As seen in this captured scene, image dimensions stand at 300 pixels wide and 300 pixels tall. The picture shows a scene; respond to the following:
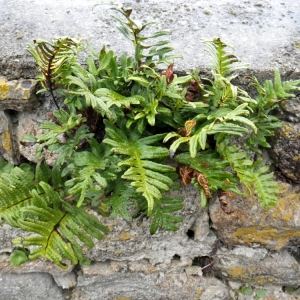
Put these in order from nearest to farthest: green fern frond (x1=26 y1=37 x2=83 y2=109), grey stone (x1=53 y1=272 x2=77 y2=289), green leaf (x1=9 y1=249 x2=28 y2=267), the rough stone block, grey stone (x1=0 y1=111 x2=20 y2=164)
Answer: green fern frond (x1=26 y1=37 x2=83 y2=109) < the rough stone block < grey stone (x1=0 y1=111 x2=20 y2=164) < green leaf (x1=9 y1=249 x2=28 y2=267) < grey stone (x1=53 y1=272 x2=77 y2=289)

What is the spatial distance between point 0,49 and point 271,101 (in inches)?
54.1

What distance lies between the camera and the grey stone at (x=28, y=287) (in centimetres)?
228

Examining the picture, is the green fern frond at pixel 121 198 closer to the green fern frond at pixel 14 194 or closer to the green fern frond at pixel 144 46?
the green fern frond at pixel 14 194

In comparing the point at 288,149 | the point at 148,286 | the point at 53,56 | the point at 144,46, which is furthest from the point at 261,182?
the point at 53,56

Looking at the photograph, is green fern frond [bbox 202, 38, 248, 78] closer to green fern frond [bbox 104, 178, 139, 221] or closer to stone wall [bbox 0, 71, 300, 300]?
stone wall [bbox 0, 71, 300, 300]

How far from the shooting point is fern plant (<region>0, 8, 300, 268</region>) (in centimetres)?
165

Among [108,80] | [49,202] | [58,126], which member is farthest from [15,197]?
[108,80]

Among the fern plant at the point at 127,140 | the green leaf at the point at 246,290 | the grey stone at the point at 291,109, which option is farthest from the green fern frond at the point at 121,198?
the green leaf at the point at 246,290

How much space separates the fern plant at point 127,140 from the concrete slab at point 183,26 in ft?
0.81

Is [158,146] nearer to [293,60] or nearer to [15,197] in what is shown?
[15,197]

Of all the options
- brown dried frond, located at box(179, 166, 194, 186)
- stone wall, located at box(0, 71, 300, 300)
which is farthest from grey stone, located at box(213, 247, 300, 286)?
brown dried frond, located at box(179, 166, 194, 186)

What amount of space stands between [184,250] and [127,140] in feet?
2.76

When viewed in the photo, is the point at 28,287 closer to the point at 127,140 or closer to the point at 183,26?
the point at 127,140

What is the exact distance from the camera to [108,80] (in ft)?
5.74
